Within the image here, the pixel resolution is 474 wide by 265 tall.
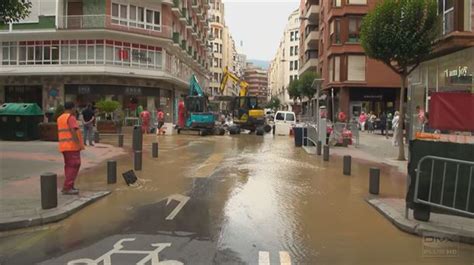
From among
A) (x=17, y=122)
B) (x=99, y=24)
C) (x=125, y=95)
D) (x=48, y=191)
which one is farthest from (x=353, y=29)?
(x=48, y=191)

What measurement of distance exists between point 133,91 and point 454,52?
1104 inches

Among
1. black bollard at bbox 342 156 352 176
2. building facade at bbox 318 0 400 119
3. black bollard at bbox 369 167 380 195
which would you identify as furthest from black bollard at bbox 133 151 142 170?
building facade at bbox 318 0 400 119

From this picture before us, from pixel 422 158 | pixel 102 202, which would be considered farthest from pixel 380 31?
pixel 102 202

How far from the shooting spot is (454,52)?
1966 cm

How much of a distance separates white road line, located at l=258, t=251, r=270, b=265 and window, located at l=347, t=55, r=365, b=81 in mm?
38878

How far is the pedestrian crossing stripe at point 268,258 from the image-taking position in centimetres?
552

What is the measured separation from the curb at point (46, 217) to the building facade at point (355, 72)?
119 ft

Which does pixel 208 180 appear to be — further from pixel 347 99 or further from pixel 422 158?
pixel 347 99

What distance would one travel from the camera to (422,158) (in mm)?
7051

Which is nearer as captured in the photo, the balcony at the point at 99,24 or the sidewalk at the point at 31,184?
the sidewalk at the point at 31,184

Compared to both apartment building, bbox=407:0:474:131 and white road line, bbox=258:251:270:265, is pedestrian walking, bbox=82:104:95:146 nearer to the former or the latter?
apartment building, bbox=407:0:474:131

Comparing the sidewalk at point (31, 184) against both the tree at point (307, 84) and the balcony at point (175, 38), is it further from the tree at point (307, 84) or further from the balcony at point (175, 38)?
the tree at point (307, 84)

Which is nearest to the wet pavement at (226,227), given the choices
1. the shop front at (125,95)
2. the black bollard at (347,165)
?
the black bollard at (347,165)

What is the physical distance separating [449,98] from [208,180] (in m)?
5.70
